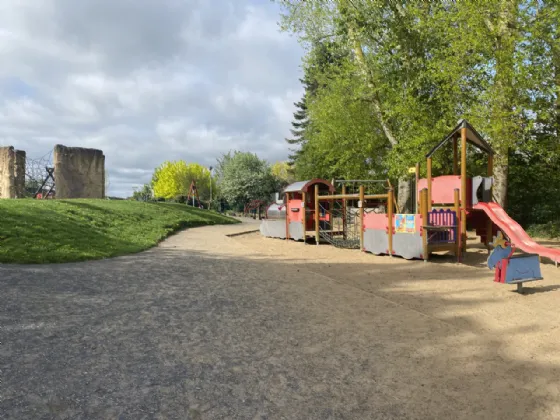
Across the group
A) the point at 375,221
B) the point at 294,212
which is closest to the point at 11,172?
the point at 294,212

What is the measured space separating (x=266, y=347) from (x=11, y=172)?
66.5 ft

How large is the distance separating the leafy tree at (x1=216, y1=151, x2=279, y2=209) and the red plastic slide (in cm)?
3748

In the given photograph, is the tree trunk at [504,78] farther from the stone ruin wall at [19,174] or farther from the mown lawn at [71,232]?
the stone ruin wall at [19,174]

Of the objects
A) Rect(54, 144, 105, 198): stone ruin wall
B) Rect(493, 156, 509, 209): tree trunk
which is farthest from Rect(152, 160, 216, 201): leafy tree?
Rect(493, 156, 509, 209): tree trunk

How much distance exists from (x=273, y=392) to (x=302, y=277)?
5.47 m

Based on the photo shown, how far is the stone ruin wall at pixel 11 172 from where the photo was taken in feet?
65.6

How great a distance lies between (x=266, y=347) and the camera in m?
4.50

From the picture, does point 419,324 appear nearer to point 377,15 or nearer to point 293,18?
→ point 377,15

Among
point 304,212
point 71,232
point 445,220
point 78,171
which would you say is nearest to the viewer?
point 71,232

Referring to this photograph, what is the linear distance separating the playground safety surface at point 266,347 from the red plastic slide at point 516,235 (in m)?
1.60

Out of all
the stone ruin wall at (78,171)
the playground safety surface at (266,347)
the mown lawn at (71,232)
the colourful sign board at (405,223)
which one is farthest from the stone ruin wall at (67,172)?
the colourful sign board at (405,223)

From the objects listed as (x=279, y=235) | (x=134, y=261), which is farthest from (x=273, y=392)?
(x=279, y=235)

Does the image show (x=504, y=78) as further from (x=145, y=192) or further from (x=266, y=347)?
(x=145, y=192)

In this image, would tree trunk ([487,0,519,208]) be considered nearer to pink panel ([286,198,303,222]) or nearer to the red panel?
the red panel
